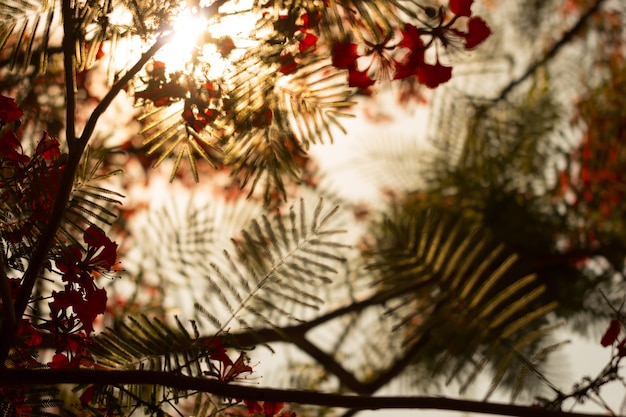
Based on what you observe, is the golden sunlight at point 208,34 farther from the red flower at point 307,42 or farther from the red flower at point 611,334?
the red flower at point 611,334

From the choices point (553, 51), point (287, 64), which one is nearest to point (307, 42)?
point (287, 64)

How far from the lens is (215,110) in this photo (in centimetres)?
85

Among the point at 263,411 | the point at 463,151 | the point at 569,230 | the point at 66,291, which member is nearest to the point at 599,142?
the point at 569,230

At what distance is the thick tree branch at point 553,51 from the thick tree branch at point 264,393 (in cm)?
211

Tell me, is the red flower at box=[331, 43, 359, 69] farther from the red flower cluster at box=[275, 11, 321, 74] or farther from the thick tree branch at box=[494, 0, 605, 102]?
the thick tree branch at box=[494, 0, 605, 102]

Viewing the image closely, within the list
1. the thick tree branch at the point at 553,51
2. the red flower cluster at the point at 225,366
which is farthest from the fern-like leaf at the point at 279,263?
the thick tree branch at the point at 553,51

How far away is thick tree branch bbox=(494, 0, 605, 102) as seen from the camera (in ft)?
8.92

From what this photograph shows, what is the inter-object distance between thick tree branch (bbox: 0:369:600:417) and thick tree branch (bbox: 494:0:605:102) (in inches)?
82.9

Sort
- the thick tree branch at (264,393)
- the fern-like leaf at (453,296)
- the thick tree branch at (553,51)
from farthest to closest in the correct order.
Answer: the thick tree branch at (553,51), the fern-like leaf at (453,296), the thick tree branch at (264,393)

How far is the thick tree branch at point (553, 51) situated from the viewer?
272 cm

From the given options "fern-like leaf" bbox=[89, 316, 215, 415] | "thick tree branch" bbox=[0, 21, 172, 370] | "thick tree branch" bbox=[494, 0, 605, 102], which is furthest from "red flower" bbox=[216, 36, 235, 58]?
"thick tree branch" bbox=[494, 0, 605, 102]

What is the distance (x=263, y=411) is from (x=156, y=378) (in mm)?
343

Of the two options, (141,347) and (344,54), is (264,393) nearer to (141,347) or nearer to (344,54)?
(141,347)

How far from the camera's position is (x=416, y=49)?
0.85 meters
